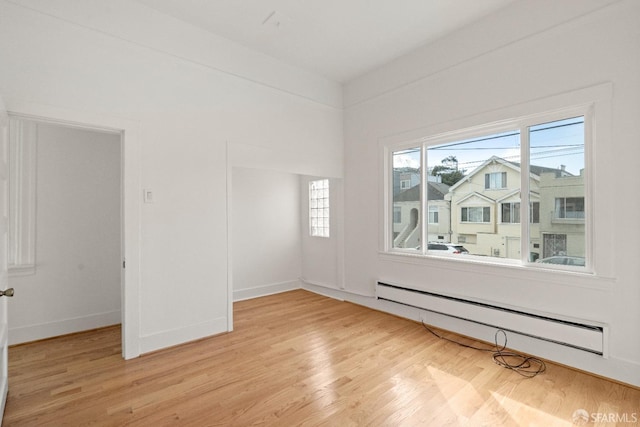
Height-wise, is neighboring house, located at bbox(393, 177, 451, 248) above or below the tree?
below

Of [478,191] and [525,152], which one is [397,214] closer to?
[478,191]

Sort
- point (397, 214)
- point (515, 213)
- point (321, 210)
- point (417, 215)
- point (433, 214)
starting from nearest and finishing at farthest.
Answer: point (515, 213)
point (433, 214)
point (417, 215)
point (397, 214)
point (321, 210)

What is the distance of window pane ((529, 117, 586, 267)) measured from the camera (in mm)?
2764

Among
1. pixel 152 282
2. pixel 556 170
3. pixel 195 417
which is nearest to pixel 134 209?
pixel 152 282

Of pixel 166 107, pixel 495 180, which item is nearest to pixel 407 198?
pixel 495 180

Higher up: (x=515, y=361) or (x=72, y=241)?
(x=72, y=241)

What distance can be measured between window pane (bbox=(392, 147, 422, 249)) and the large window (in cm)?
1

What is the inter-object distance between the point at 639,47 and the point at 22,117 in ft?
16.4

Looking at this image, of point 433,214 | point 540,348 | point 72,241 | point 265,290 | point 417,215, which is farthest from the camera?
point 265,290

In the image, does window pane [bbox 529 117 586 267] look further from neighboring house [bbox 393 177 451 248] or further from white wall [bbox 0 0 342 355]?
white wall [bbox 0 0 342 355]

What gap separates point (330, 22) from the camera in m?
3.34

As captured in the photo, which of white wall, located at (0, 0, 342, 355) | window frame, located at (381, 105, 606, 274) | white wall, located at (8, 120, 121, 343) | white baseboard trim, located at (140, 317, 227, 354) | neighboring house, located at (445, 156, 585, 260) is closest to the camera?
white wall, located at (0, 0, 342, 355)

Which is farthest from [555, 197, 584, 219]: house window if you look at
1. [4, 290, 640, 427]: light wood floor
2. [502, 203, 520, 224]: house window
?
[4, 290, 640, 427]: light wood floor

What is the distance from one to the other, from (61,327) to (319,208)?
387 centimetres
